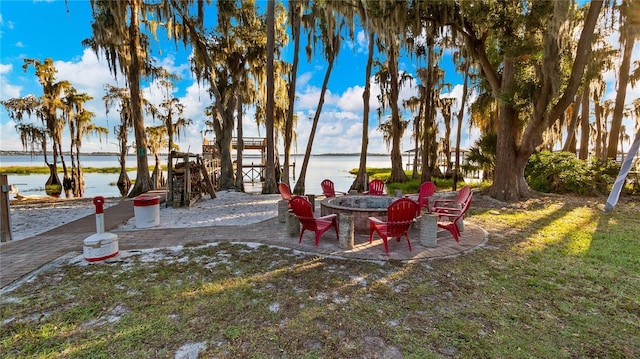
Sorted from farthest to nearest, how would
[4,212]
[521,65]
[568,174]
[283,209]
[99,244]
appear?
[568,174], [521,65], [283,209], [4,212], [99,244]

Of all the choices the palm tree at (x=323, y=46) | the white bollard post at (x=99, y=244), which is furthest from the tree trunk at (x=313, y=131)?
the white bollard post at (x=99, y=244)

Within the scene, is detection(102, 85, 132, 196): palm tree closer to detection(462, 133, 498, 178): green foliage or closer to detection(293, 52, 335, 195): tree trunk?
detection(293, 52, 335, 195): tree trunk

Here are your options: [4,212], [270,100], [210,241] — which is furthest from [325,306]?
[270,100]

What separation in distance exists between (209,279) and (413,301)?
2.44 m

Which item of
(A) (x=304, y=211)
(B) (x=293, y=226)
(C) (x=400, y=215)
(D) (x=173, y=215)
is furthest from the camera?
(D) (x=173, y=215)

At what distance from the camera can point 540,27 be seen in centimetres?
767

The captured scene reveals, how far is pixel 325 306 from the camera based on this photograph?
9.30 ft

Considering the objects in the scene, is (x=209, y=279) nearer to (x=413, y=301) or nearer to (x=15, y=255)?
(x=413, y=301)

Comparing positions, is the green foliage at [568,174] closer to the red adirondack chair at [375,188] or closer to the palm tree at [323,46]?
the red adirondack chair at [375,188]

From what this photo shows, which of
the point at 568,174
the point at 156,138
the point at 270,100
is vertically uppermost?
the point at 270,100

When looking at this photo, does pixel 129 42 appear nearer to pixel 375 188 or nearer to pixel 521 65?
pixel 375 188

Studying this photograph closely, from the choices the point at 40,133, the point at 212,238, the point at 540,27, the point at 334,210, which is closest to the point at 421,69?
the point at 540,27

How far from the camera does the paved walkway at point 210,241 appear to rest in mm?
4172

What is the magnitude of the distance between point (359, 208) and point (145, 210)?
15.8 ft
